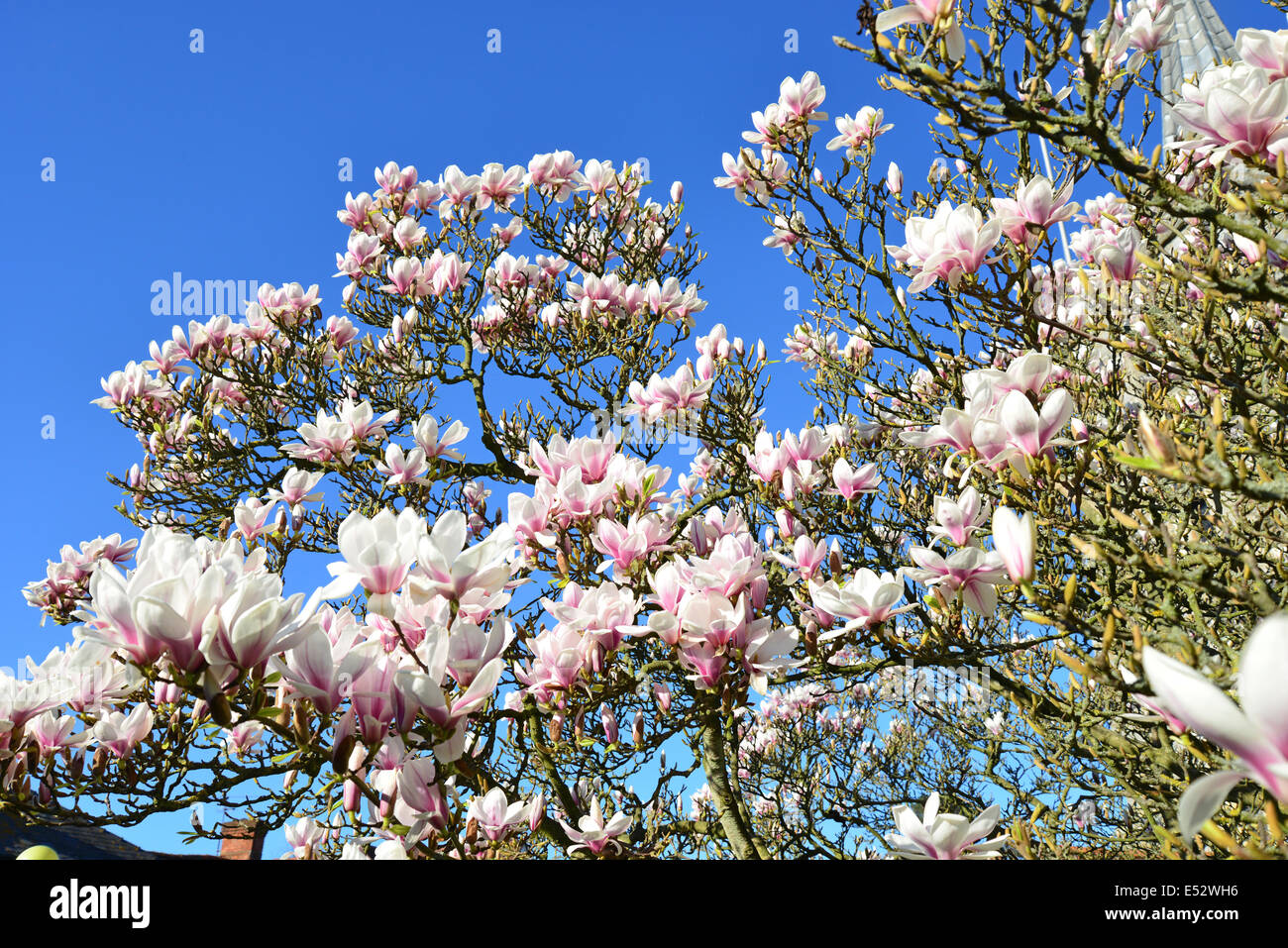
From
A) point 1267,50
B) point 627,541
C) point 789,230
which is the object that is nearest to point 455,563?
point 627,541

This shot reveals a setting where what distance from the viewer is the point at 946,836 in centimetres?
154

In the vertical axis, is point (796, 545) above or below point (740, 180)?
below

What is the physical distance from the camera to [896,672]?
5.52 m

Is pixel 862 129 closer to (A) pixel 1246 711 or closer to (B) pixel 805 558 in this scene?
(B) pixel 805 558

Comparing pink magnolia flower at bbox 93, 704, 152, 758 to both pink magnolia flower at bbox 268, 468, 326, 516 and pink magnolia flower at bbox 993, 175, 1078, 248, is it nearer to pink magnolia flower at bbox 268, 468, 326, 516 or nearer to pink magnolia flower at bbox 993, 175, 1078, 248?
pink magnolia flower at bbox 268, 468, 326, 516

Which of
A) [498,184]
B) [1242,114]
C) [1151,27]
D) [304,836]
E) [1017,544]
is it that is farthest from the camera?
[498,184]

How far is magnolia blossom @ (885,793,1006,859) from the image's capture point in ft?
5.04

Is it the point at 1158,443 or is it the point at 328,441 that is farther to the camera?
the point at 328,441

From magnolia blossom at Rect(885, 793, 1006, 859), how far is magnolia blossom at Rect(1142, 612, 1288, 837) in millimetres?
892

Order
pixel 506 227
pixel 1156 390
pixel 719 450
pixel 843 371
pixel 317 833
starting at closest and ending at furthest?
pixel 317 833
pixel 1156 390
pixel 843 371
pixel 719 450
pixel 506 227

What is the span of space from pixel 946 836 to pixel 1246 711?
0.98 m
